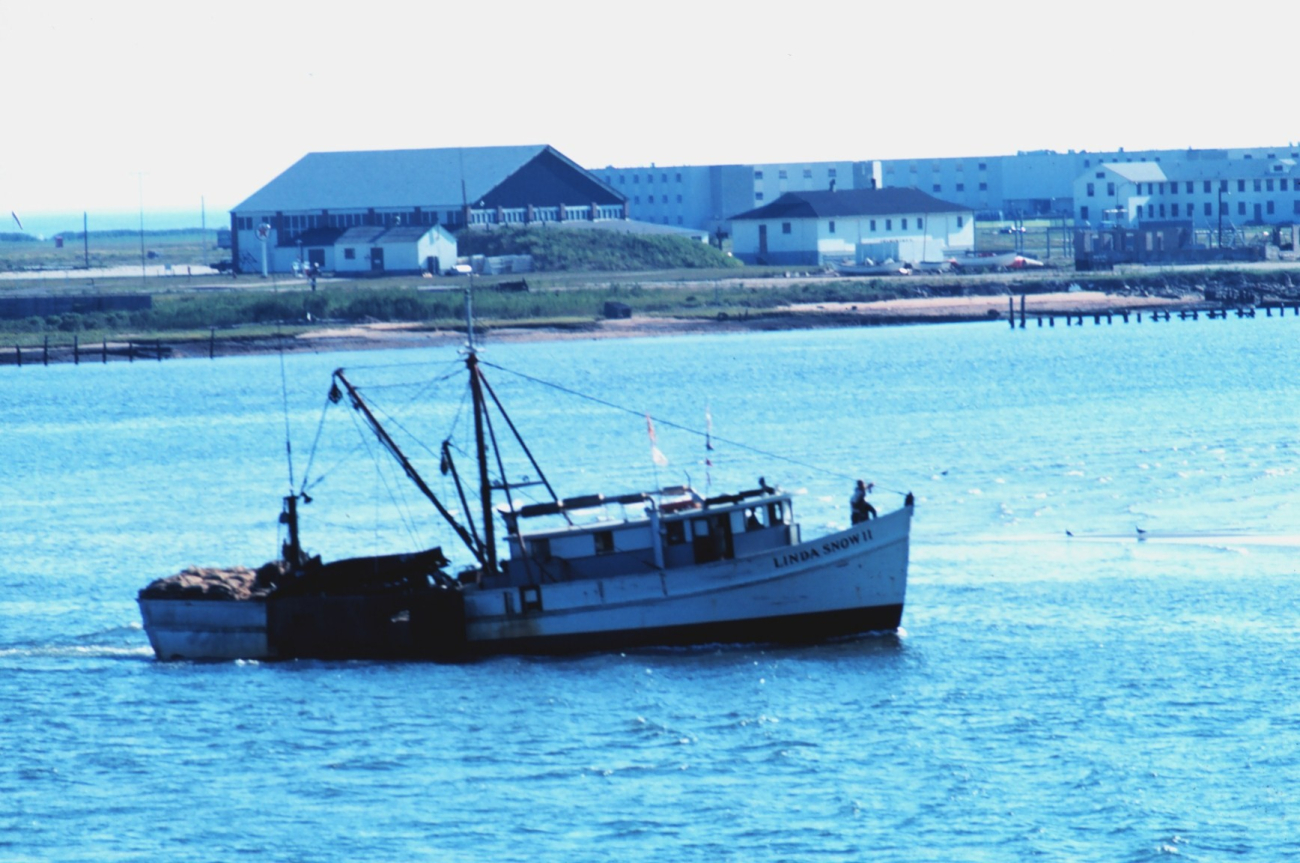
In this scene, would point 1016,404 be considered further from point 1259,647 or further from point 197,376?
point 197,376

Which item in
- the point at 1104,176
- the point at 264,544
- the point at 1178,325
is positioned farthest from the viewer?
the point at 1104,176

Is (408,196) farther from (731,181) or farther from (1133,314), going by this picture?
(1133,314)

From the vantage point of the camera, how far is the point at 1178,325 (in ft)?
405

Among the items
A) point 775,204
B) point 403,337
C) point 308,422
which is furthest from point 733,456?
point 775,204

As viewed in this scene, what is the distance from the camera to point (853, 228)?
141875 mm

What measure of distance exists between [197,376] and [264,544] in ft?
199

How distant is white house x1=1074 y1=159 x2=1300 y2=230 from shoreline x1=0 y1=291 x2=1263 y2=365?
53.0m

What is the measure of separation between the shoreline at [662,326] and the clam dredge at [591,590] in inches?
2704

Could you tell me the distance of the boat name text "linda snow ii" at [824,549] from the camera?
106 ft

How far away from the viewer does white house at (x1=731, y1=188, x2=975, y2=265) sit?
464ft

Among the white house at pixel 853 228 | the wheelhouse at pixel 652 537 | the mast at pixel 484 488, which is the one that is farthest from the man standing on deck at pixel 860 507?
the white house at pixel 853 228

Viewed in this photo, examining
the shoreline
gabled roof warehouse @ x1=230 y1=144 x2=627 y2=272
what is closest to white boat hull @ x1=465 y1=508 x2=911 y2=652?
the shoreline

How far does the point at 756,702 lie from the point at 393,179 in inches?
4636

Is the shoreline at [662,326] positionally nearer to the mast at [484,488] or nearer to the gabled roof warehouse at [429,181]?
the gabled roof warehouse at [429,181]
